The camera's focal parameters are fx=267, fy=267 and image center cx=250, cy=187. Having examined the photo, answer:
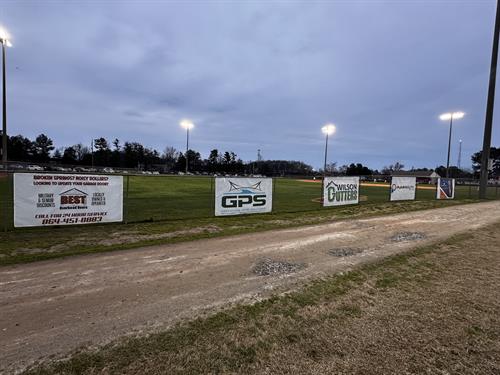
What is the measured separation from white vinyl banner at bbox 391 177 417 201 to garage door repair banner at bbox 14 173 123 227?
18357mm

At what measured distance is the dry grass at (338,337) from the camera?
2.71m

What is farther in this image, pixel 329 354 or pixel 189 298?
pixel 189 298

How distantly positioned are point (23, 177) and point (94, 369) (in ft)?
25.7

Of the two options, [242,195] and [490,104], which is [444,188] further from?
[242,195]

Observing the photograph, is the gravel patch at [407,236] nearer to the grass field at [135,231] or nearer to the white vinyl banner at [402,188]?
the grass field at [135,231]

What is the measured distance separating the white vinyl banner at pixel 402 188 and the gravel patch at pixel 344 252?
1463 cm

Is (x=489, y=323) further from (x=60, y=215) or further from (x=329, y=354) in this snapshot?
(x=60, y=215)

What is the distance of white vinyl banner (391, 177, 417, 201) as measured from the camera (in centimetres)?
1977

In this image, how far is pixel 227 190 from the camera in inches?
482

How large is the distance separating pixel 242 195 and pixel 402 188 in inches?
559

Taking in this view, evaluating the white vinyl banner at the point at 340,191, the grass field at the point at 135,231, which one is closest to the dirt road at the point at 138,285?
the grass field at the point at 135,231

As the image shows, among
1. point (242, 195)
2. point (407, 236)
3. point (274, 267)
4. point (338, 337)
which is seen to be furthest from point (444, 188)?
point (338, 337)

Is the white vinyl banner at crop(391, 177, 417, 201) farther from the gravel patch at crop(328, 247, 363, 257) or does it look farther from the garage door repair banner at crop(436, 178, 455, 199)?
the gravel patch at crop(328, 247, 363, 257)

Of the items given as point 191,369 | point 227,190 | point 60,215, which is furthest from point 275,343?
point 227,190
